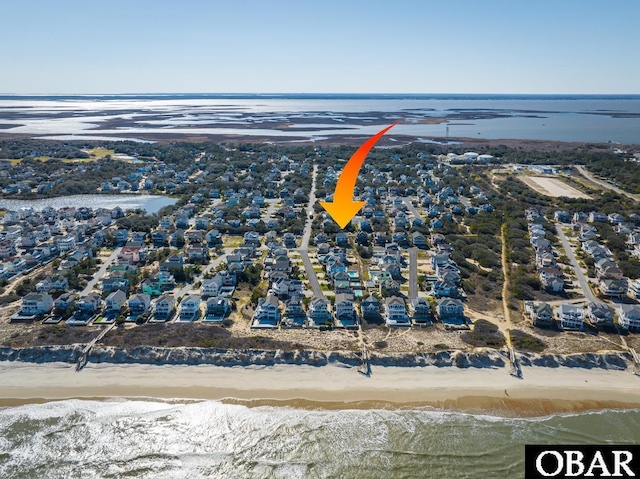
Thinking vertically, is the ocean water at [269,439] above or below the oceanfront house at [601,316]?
below

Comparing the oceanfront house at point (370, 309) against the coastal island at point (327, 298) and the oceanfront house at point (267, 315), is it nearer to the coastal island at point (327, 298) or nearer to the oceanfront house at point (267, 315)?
the coastal island at point (327, 298)

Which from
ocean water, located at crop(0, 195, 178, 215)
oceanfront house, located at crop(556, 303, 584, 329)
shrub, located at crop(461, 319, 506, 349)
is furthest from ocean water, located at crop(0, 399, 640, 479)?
ocean water, located at crop(0, 195, 178, 215)

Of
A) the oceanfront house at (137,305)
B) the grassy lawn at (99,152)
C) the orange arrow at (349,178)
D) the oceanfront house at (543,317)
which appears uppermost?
the orange arrow at (349,178)

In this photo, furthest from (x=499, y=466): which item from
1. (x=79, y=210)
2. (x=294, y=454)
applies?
(x=79, y=210)

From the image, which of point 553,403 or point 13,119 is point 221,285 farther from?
point 13,119

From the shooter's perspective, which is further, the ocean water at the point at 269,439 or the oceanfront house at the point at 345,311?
the oceanfront house at the point at 345,311
